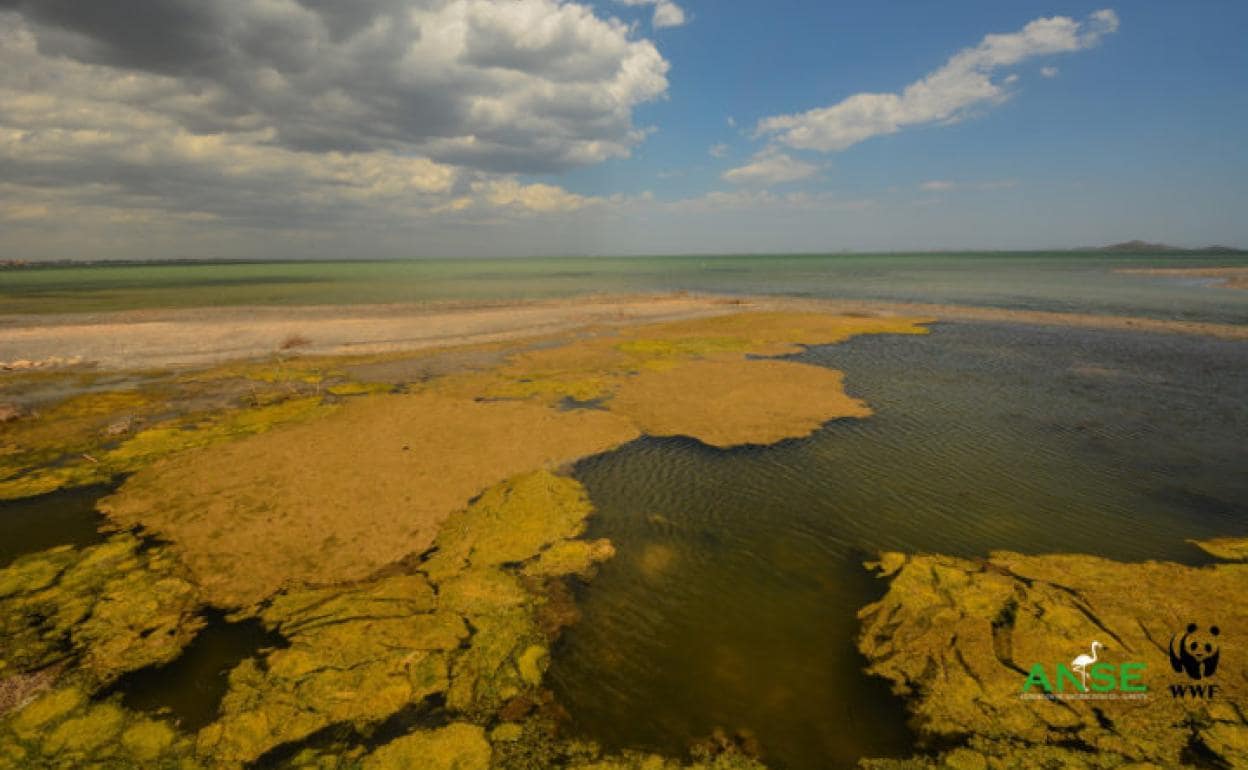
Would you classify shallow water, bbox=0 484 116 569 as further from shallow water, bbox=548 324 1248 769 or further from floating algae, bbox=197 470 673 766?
shallow water, bbox=548 324 1248 769

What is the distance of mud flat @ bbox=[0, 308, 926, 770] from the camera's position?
6.28 m

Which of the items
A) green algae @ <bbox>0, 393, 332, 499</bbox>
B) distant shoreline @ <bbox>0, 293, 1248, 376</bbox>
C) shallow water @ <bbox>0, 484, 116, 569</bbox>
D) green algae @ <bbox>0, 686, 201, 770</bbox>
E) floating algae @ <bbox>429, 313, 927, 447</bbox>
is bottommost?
green algae @ <bbox>0, 686, 201, 770</bbox>

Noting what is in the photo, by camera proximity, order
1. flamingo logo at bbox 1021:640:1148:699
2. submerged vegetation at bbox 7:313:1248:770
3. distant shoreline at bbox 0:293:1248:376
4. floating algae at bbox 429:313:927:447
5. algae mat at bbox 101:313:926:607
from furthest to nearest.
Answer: distant shoreline at bbox 0:293:1248:376, floating algae at bbox 429:313:927:447, algae mat at bbox 101:313:926:607, flamingo logo at bbox 1021:640:1148:699, submerged vegetation at bbox 7:313:1248:770

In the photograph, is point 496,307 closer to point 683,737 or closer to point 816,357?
point 816,357

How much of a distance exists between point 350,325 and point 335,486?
31081mm

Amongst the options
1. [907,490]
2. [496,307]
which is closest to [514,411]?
[907,490]

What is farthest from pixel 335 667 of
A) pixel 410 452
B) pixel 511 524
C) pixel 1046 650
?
pixel 1046 650

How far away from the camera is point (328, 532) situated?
10.8 m

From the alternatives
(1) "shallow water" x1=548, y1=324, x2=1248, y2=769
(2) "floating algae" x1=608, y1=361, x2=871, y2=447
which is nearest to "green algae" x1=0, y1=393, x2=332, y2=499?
(1) "shallow water" x1=548, y1=324, x2=1248, y2=769

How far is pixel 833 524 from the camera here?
11320mm

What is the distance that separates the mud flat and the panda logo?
6.43m

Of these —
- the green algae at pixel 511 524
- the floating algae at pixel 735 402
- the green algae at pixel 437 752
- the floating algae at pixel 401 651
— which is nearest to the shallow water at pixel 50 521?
the floating algae at pixel 401 651

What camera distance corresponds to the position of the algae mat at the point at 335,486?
9922mm

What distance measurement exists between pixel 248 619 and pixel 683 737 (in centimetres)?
721
